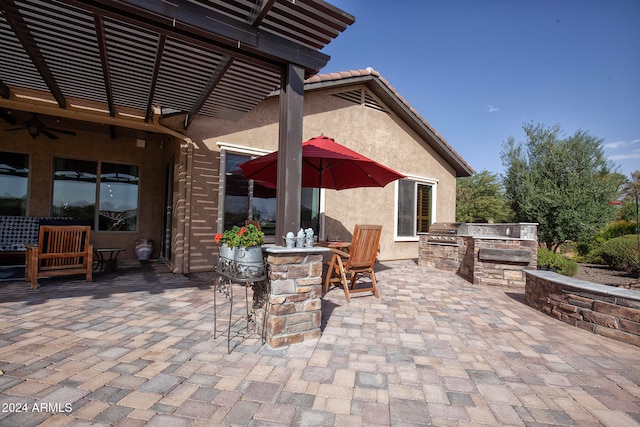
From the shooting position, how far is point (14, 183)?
6.35 metres

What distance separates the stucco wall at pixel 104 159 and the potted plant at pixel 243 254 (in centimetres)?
500

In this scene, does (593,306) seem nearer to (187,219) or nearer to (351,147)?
(351,147)

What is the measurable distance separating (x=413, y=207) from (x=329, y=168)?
485 centimetres

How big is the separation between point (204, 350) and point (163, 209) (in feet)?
20.4

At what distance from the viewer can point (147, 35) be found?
3.22 metres

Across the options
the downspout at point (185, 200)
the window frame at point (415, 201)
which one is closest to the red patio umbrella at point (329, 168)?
the downspout at point (185, 200)

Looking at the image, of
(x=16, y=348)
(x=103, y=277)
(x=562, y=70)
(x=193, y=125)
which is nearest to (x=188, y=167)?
(x=193, y=125)

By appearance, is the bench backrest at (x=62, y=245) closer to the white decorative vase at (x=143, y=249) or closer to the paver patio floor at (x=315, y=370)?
the paver patio floor at (x=315, y=370)

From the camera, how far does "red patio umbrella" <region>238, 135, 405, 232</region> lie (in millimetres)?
4312

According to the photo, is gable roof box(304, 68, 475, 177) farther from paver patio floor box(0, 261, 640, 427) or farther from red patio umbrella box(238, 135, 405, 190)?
paver patio floor box(0, 261, 640, 427)

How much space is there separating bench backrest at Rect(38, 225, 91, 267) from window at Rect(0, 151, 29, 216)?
8.72ft

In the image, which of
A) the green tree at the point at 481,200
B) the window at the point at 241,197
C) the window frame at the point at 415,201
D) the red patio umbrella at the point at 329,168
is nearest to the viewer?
the red patio umbrella at the point at 329,168

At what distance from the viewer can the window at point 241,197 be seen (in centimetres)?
597

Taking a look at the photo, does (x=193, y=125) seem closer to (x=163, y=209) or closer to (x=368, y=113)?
(x=163, y=209)
